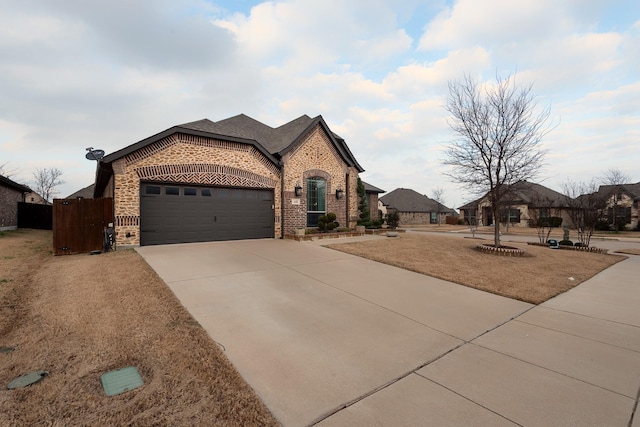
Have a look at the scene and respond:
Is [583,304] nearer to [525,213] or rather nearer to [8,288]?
[8,288]

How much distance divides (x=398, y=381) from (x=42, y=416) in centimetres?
301

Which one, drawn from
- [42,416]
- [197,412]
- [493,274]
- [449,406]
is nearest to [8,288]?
[42,416]

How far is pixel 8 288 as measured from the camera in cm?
521

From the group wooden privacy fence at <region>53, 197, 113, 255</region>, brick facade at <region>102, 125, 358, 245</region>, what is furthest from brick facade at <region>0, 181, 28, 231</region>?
wooden privacy fence at <region>53, 197, 113, 255</region>

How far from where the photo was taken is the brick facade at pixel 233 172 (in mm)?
9930

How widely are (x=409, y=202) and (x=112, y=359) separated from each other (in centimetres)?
5065

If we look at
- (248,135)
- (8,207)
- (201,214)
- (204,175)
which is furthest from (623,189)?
(8,207)

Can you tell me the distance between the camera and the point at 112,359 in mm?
2891

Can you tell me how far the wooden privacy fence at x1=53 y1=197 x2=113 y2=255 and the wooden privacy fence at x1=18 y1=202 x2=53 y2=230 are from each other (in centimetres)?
1812

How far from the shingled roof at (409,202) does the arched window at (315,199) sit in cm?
3360

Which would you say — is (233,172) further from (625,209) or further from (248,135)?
(625,209)

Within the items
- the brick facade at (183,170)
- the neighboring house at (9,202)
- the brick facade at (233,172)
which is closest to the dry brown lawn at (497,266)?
the brick facade at (233,172)

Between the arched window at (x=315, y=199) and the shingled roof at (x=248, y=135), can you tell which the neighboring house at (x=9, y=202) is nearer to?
the shingled roof at (x=248, y=135)

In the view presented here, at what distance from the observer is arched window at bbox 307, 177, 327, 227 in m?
15.2
